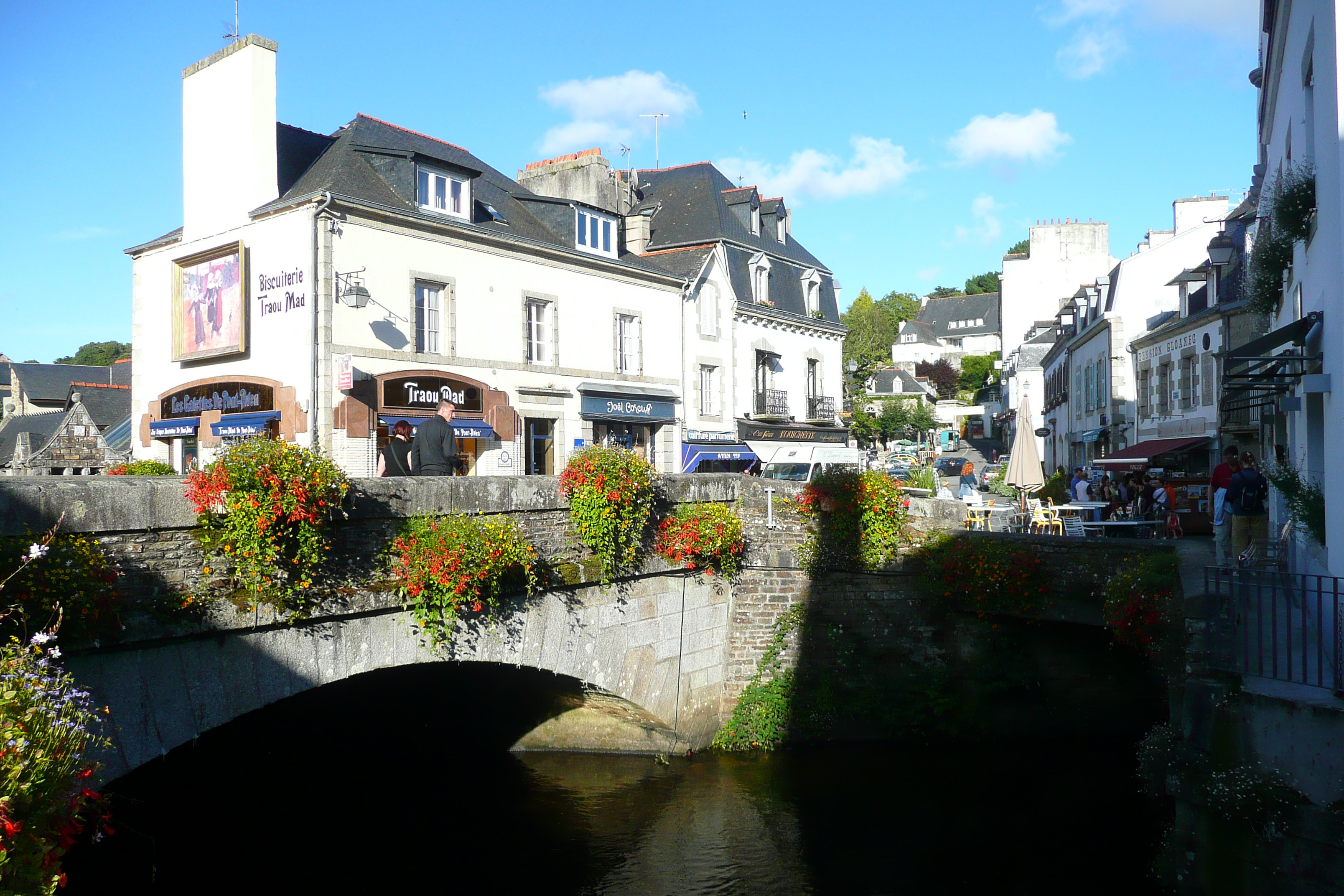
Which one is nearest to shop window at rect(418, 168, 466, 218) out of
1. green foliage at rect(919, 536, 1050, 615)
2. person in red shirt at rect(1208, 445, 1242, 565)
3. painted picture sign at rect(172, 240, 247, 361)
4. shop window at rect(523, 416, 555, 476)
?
painted picture sign at rect(172, 240, 247, 361)

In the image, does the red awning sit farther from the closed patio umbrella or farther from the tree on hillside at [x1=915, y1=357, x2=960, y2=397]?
the tree on hillside at [x1=915, y1=357, x2=960, y2=397]

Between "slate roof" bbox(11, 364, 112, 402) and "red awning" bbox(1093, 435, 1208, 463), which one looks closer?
"red awning" bbox(1093, 435, 1208, 463)

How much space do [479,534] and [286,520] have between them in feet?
5.41

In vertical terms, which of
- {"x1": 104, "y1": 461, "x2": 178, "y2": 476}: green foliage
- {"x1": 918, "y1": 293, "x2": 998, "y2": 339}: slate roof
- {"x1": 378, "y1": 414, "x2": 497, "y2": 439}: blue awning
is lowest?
{"x1": 104, "y1": 461, "x2": 178, "y2": 476}: green foliage

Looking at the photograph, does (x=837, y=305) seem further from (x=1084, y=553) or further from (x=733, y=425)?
(x=1084, y=553)

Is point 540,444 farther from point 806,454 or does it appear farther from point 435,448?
point 435,448

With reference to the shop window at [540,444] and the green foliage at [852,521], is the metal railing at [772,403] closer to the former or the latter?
the shop window at [540,444]

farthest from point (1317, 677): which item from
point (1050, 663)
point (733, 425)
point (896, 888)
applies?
point (733, 425)

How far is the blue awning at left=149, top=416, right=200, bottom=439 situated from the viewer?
2036cm

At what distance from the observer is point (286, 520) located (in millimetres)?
6414

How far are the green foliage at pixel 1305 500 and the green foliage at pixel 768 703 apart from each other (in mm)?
5344

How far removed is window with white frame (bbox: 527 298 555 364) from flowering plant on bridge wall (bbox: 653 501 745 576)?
1114cm

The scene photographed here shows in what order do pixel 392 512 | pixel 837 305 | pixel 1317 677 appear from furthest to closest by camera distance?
pixel 837 305 → pixel 392 512 → pixel 1317 677

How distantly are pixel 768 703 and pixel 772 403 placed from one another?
1874cm
